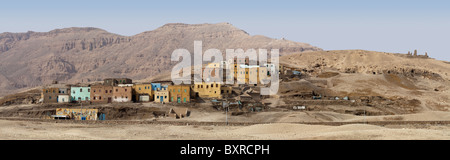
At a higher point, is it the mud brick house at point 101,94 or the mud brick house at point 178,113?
the mud brick house at point 101,94

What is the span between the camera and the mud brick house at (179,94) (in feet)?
286

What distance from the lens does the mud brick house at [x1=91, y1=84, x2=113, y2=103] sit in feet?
287

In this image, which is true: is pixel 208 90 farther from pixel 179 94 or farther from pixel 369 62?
pixel 369 62

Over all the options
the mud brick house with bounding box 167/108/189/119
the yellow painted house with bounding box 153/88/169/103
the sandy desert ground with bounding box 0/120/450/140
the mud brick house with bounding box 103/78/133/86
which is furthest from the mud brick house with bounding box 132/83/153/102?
the sandy desert ground with bounding box 0/120/450/140

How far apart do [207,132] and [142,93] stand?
31.9m

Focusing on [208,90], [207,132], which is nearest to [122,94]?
[208,90]

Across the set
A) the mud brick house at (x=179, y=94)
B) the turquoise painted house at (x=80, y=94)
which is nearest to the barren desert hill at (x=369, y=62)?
the mud brick house at (x=179, y=94)

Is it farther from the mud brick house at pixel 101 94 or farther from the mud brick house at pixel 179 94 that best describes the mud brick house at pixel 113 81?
the mud brick house at pixel 179 94

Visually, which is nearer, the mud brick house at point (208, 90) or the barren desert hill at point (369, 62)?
the mud brick house at point (208, 90)

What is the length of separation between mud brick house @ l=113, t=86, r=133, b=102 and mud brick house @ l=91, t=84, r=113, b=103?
72 centimetres

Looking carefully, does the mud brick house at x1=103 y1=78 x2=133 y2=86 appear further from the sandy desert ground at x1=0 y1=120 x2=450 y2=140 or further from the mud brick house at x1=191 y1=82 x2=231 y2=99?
the sandy desert ground at x1=0 y1=120 x2=450 y2=140

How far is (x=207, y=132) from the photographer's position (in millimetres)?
60188

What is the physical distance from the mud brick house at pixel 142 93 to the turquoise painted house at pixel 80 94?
7.00m
